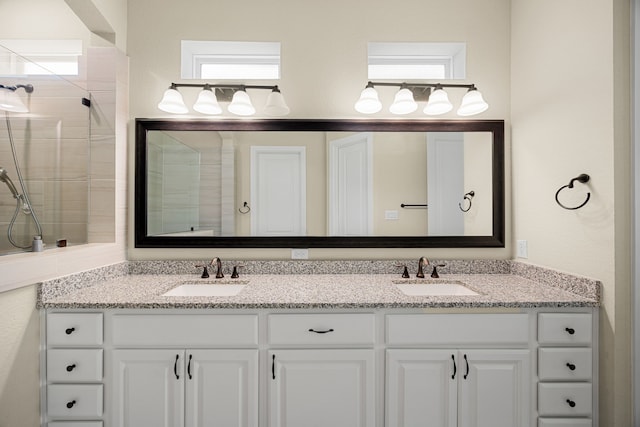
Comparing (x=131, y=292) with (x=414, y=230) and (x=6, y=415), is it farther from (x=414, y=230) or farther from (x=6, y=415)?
(x=414, y=230)

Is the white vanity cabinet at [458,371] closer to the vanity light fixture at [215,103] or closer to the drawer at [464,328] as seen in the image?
the drawer at [464,328]

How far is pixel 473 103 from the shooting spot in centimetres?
185

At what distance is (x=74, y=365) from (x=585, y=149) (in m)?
2.59

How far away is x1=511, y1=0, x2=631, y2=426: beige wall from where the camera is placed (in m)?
1.33

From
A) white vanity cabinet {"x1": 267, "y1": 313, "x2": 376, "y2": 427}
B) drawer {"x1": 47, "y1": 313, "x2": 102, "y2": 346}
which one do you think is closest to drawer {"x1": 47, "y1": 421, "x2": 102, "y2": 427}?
drawer {"x1": 47, "y1": 313, "x2": 102, "y2": 346}

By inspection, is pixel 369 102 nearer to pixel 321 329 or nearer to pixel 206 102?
pixel 206 102

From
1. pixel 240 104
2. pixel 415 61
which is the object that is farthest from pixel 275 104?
pixel 415 61

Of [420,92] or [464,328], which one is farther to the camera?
[420,92]

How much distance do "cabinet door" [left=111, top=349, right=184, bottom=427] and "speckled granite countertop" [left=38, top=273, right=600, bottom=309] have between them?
0.24 meters

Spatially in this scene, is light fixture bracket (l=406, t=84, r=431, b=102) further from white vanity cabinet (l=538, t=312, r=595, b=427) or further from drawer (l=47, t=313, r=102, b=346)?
drawer (l=47, t=313, r=102, b=346)

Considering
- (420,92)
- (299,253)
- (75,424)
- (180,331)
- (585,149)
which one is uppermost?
(420,92)

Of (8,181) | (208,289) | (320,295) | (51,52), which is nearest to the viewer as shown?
(320,295)

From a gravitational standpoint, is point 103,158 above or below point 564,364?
above

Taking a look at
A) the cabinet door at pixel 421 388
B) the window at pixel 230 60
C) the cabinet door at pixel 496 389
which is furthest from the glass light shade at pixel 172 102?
the cabinet door at pixel 496 389
